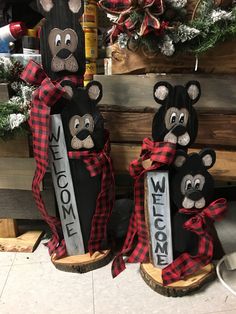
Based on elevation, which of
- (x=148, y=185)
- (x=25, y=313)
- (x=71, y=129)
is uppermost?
(x=71, y=129)

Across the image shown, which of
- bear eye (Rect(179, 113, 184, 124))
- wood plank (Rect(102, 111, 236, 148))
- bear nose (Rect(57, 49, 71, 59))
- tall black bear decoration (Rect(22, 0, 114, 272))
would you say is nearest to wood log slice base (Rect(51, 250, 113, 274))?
tall black bear decoration (Rect(22, 0, 114, 272))

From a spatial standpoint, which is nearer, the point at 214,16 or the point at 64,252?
the point at 214,16

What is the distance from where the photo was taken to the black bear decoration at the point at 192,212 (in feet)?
2.59

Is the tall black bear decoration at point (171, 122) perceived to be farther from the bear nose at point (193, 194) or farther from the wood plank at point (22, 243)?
the wood plank at point (22, 243)

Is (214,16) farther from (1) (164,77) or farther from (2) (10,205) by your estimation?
(2) (10,205)

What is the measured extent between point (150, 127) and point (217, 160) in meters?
0.22

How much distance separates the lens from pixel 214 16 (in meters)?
0.79

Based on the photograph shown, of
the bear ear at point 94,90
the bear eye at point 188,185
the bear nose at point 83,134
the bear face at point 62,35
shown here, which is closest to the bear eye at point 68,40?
the bear face at point 62,35

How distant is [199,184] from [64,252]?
1.43ft

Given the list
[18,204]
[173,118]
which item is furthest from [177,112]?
[18,204]

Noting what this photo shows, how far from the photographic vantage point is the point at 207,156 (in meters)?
0.79

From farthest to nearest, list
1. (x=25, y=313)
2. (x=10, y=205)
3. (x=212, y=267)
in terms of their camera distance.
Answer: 1. (x=10, y=205)
2. (x=212, y=267)
3. (x=25, y=313)

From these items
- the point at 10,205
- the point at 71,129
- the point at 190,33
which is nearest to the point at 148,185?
the point at 71,129

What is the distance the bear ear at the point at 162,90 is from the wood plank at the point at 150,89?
0.49ft
